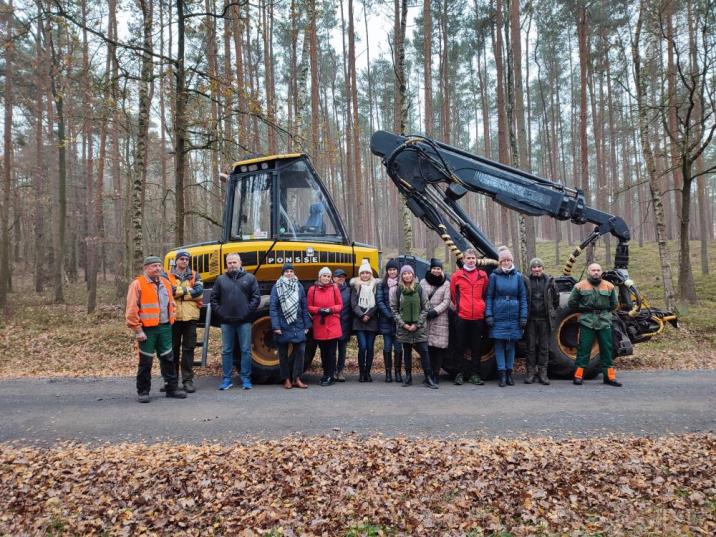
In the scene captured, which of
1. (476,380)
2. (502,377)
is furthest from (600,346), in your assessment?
(476,380)

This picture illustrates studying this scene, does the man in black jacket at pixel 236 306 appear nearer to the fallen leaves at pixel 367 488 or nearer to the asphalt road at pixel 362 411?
the asphalt road at pixel 362 411

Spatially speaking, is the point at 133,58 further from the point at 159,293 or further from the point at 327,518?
the point at 327,518

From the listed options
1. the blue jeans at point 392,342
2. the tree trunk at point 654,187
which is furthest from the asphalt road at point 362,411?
the tree trunk at point 654,187

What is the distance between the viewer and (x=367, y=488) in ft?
12.6

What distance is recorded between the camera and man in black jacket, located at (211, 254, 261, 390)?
6.59 meters

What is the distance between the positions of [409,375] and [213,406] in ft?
8.84

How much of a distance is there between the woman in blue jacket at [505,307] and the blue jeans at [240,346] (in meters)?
3.41

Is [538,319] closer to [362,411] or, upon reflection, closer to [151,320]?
[362,411]

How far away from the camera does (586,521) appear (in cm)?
353

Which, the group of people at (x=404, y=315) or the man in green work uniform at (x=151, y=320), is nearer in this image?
the man in green work uniform at (x=151, y=320)

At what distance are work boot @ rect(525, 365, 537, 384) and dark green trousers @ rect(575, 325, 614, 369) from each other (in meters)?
0.60

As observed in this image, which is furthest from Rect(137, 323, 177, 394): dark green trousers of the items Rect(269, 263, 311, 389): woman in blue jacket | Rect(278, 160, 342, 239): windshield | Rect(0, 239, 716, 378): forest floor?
Rect(278, 160, 342, 239): windshield

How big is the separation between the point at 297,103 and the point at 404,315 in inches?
378

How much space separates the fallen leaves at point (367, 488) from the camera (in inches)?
138
